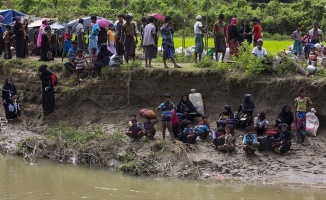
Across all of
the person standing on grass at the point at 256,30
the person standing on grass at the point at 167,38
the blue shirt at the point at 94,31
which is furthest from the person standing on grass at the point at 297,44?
the blue shirt at the point at 94,31

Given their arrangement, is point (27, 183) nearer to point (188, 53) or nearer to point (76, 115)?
point (76, 115)

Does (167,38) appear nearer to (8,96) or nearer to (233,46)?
(233,46)

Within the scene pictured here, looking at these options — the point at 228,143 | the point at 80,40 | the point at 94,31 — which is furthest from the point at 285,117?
the point at 80,40

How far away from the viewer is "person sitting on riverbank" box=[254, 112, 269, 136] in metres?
15.2

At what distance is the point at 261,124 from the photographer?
1523 cm

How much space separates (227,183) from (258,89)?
3414 mm

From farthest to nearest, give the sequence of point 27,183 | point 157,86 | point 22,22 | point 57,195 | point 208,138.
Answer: point 22,22
point 157,86
point 208,138
point 27,183
point 57,195

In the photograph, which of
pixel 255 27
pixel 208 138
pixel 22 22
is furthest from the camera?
Answer: pixel 22 22

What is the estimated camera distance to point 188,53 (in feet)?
64.7

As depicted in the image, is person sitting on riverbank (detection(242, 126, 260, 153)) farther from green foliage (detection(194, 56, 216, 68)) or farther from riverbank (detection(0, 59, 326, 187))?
green foliage (detection(194, 56, 216, 68))

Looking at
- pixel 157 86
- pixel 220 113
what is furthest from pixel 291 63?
pixel 157 86

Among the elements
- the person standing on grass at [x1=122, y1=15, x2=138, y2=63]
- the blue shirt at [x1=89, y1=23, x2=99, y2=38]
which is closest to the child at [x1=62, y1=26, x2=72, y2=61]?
the blue shirt at [x1=89, y1=23, x2=99, y2=38]

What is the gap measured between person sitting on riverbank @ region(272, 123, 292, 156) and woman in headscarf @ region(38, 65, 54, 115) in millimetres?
6527

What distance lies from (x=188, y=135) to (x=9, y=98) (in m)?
5.74
